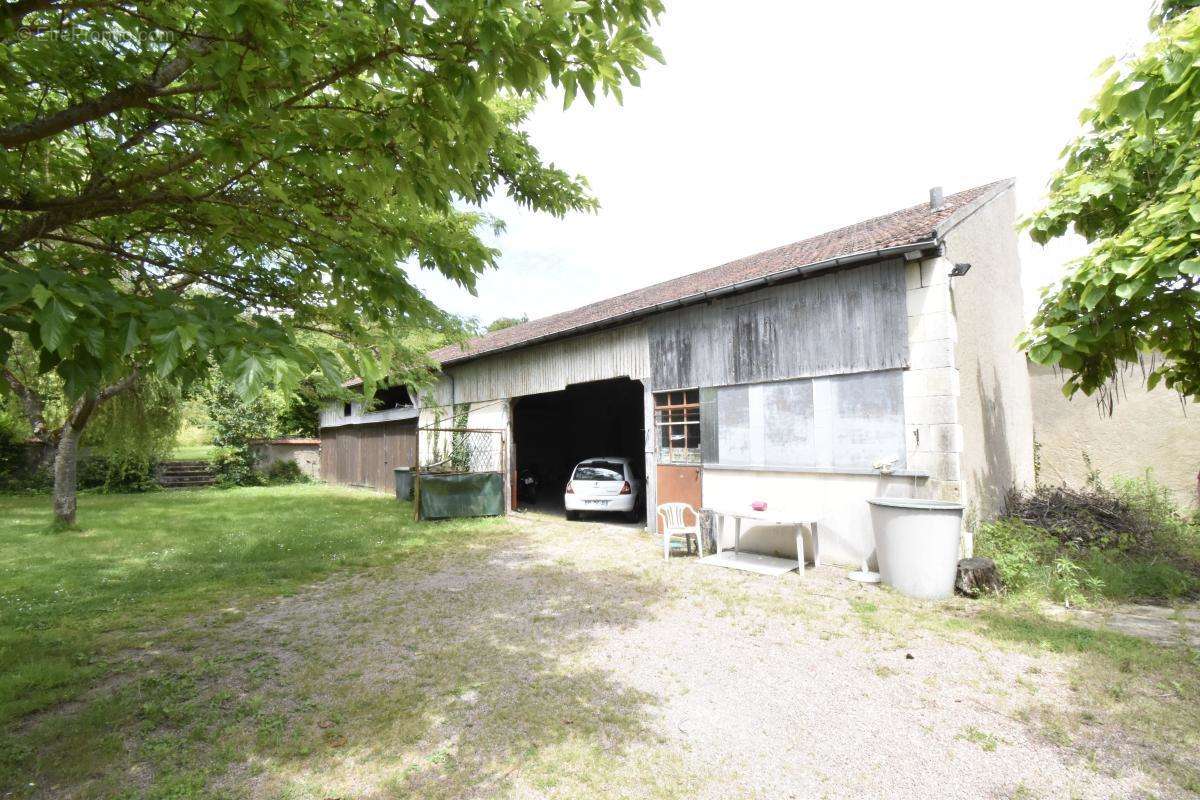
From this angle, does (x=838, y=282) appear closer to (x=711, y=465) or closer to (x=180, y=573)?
(x=711, y=465)

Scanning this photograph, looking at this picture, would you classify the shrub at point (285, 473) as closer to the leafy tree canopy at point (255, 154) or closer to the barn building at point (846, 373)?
the barn building at point (846, 373)

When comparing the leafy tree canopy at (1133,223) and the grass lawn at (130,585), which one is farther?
the grass lawn at (130,585)

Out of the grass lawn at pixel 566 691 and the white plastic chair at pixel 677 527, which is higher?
the white plastic chair at pixel 677 527

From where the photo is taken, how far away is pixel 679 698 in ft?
12.5

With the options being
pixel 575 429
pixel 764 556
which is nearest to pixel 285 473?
pixel 575 429

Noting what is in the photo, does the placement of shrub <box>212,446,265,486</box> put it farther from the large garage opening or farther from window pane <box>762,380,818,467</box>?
window pane <box>762,380,818,467</box>

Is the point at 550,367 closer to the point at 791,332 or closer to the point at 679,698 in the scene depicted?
the point at 791,332

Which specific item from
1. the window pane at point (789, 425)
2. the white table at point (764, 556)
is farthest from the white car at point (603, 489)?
the window pane at point (789, 425)

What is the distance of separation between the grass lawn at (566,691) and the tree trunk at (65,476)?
5.08 meters

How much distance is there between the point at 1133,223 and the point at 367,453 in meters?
20.5

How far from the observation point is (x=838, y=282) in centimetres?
749

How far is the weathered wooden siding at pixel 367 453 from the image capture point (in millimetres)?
17797

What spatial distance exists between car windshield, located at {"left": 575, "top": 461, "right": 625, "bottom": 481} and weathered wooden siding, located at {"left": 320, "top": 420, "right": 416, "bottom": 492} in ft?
21.6

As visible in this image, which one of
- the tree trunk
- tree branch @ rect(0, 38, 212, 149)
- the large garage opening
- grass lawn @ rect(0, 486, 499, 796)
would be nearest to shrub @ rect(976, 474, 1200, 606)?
grass lawn @ rect(0, 486, 499, 796)
